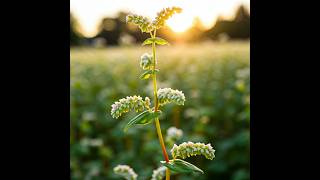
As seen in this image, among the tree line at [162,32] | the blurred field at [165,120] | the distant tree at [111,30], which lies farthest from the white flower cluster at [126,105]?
the distant tree at [111,30]

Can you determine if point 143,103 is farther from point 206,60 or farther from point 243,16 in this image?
point 243,16

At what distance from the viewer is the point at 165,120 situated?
7887 mm

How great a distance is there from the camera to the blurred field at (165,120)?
261 inches

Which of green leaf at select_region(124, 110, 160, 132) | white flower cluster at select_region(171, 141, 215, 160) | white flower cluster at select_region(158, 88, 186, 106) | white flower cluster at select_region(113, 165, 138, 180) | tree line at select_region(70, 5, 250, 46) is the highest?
tree line at select_region(70, 5, 250, 46)

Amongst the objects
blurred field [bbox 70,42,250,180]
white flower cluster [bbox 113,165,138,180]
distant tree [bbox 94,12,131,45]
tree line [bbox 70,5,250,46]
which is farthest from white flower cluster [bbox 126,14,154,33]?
distant tree [bbox 94,12,131,45]

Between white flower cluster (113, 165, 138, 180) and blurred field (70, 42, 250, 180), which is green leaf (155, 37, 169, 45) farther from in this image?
blurred field (70, 42, 250, 180)

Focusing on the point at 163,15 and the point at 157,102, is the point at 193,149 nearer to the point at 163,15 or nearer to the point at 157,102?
the point at 157,102

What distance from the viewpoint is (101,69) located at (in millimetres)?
10523

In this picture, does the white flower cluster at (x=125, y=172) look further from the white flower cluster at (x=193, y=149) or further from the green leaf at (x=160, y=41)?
the green leaf at (x=160, y=41)

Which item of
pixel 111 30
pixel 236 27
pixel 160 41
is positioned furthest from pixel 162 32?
pixel 160 41

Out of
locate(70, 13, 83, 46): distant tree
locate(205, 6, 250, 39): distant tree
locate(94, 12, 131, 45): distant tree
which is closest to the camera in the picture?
locate(205, 6, 250, 39): distant tree

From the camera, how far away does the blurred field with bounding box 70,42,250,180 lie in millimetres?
6617
